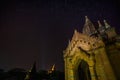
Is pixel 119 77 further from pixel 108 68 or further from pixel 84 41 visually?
pixel 84 41

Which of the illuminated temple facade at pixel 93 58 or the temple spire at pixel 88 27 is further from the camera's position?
the temple spire at pixel 88 27

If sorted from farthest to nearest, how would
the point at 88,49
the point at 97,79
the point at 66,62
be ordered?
the point at 66,62, the point at 88,49, the point at 97,79

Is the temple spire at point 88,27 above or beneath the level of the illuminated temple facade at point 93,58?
above

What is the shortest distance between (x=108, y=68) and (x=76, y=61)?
4798 mm

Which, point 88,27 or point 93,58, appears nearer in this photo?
point 93,58

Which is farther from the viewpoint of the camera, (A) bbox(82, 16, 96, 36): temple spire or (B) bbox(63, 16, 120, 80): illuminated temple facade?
(A) bbox(82, 16, 96, 36): temple spire

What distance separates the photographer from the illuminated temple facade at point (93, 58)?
11.6m

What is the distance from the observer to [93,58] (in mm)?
13148

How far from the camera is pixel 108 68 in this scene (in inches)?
445

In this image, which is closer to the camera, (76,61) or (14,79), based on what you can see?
(76,61)

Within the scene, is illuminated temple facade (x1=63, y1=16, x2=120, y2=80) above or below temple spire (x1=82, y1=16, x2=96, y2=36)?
below

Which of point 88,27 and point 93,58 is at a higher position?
point 88,27

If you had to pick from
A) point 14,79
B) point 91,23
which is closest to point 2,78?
point 14,79

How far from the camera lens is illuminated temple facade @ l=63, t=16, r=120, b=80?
38.0 feet
